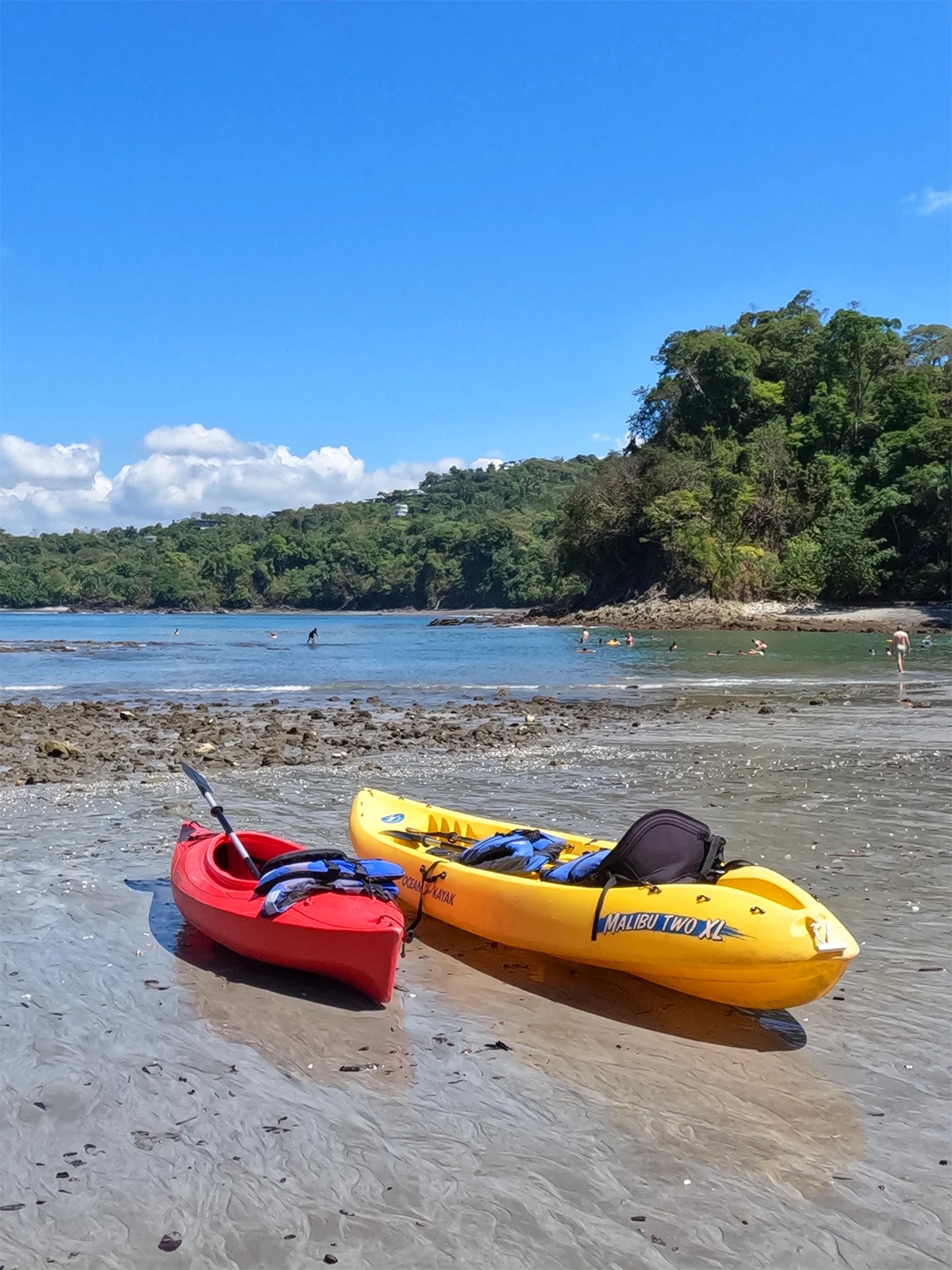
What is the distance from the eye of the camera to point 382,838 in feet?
27.0

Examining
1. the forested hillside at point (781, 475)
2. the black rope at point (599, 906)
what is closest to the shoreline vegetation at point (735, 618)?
the forested hillside at point (781, 475)

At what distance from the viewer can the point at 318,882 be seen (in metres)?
6.54

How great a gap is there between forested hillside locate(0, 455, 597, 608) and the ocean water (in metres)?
55.9

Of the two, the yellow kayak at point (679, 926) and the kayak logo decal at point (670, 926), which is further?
the kayak logo decal at point (670, 926)

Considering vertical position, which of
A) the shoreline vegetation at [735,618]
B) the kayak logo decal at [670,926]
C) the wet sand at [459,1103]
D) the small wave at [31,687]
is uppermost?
the shoreline vegetation at [735,618]

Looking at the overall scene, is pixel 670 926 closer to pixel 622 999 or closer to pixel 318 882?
pixel 622 999

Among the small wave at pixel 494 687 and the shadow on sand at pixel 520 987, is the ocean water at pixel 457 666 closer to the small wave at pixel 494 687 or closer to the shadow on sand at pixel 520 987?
the small wave at pixel 494 687

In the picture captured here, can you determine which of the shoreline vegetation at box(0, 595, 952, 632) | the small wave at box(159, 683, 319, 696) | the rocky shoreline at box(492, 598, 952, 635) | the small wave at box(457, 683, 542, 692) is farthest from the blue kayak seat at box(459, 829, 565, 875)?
the rocky shoreline at box(492, 598, 952, 635)

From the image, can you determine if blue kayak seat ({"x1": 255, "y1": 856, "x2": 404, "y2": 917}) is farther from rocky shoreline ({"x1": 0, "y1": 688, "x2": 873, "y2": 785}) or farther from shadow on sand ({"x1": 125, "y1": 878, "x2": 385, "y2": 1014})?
rocky shoreline ({"x1": 0, "y1": 688, "x2": 873, "y2": 785})

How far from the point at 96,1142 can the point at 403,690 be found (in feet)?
71.0

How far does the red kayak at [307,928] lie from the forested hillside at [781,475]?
53253mm

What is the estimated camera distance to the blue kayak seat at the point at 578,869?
21.6 feet

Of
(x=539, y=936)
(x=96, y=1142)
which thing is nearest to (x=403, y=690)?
(x=539, y=936)

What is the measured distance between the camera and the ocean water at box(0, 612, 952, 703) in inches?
1018
